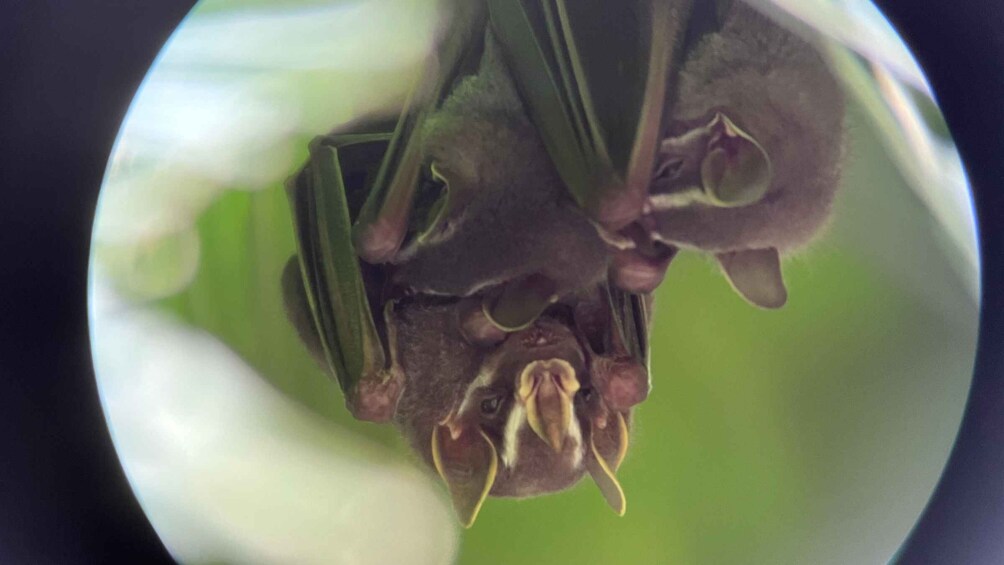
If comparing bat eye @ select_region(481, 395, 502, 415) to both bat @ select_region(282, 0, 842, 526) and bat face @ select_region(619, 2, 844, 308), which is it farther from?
bat face @ select_region(619, 2, 844, 308)

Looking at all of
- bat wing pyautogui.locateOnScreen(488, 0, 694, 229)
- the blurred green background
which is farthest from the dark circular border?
bat wing pyautogui.locateOnScreen(488, 0, 694, 229)

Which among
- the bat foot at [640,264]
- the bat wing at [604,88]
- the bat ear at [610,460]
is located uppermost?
the bat wing at [604,88]

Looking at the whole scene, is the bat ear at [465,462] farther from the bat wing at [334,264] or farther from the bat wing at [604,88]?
the bat wing at [604,88]

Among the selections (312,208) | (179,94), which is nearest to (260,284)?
(312,208)

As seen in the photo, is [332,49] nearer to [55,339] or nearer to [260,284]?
[260,284]

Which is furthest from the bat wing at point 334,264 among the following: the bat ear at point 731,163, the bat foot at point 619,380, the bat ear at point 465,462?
the bat ear at point 731,163

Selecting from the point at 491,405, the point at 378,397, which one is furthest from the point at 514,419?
the point at 378,397
